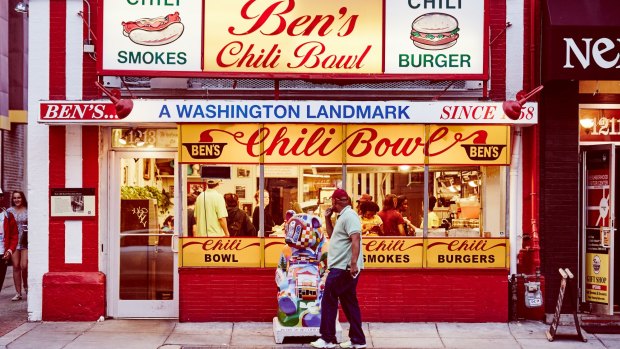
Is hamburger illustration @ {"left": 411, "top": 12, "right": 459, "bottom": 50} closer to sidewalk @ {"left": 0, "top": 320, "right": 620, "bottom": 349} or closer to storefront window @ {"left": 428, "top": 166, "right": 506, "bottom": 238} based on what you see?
storefront window @ {"left": 428, "top": 166, "right": 506, "bottom": 238}

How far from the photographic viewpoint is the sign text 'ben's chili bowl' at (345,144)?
1023cm

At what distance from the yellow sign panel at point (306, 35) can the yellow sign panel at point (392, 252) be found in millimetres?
2333

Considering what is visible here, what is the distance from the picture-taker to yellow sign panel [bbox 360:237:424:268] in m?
10.3

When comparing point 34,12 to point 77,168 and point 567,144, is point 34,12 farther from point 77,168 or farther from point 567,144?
point 567,144

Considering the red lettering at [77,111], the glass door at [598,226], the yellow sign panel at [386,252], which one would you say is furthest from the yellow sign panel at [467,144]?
the red lettering at [77,111]

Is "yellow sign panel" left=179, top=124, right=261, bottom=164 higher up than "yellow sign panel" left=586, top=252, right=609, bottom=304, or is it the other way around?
"yellow sign panel" left=179, top=124, right=261, bottom=164

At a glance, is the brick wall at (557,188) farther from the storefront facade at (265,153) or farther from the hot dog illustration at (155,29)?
the hot dog illustration at (155,29)

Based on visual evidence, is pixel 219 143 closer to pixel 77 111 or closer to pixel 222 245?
pixel 222 245

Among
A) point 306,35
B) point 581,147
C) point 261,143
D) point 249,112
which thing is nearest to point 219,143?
point 261,143

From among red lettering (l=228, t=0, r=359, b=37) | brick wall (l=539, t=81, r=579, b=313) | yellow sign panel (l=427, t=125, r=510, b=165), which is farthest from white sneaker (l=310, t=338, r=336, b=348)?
red lettering (l=228, t=0, r=359, b=37)

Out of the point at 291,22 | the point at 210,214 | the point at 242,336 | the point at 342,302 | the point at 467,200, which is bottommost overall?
the point at 242,336

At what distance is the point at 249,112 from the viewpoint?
9.88 m

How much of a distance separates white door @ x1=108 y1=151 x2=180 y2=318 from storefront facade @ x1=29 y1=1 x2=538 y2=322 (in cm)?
2

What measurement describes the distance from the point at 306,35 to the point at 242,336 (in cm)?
410
